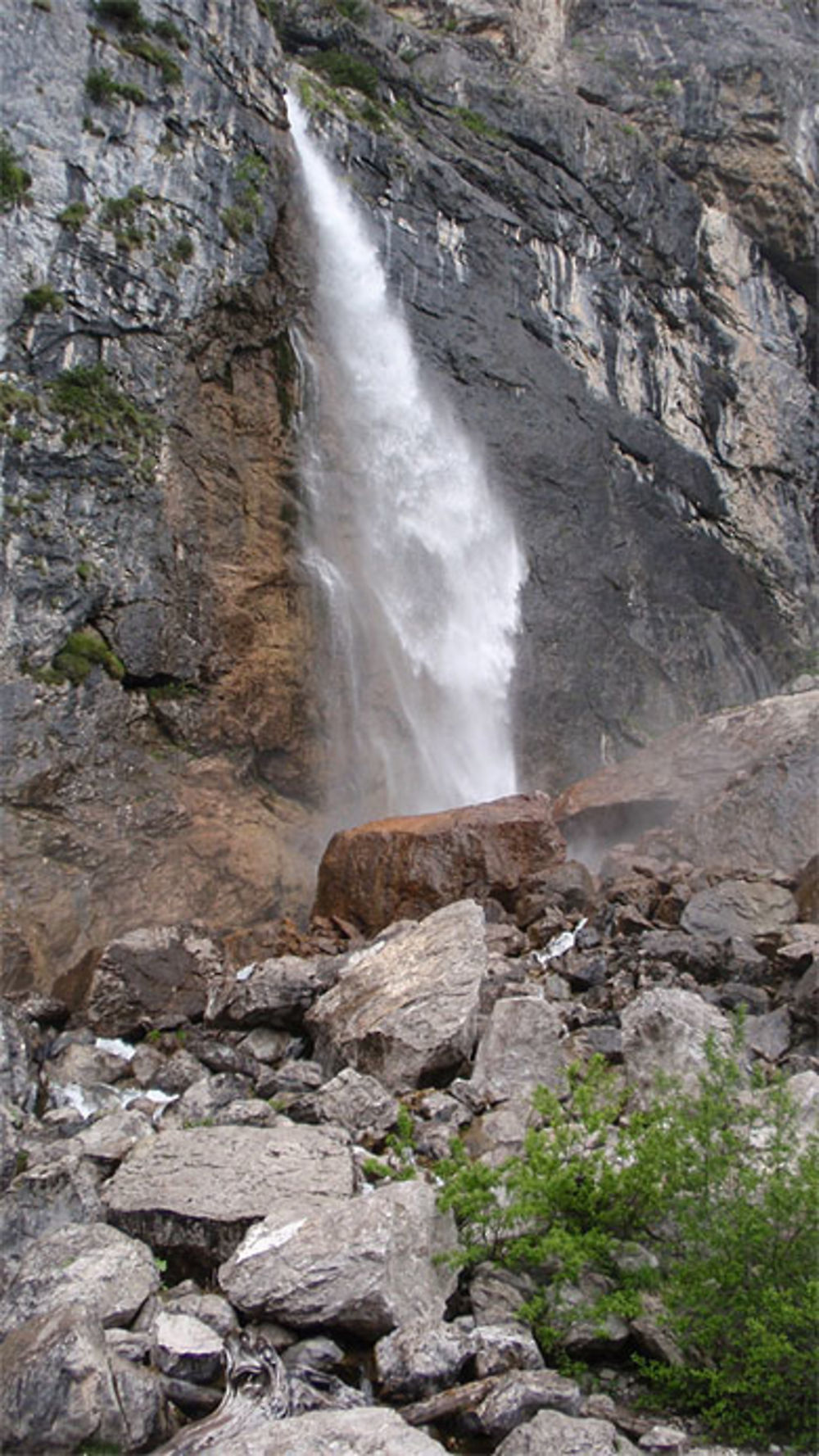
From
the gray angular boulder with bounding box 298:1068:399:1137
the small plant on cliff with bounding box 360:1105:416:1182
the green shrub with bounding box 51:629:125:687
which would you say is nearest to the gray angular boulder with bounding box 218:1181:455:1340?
the small plant on cliff with bounding box 360:1105:416:1182

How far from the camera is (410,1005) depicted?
926 cm

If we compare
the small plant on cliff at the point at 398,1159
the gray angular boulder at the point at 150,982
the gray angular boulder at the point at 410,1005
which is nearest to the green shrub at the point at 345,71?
the gray angular boulder at the point at 150,982

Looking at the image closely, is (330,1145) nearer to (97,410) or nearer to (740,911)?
(740,911)

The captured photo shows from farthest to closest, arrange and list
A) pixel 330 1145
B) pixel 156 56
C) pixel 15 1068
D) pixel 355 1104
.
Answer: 1. pixel 156 56
2. pixel 15 1068
3. pixel 355 1104
4. pixel 330 1145

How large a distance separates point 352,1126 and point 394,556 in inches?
574

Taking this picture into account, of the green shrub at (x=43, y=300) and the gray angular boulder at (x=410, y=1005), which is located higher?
the green shrub at (x=43, y=300)

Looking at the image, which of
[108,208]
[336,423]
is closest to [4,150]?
[108,208]

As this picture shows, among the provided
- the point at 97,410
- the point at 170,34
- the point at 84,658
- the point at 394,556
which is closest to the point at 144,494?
the point at 97,410

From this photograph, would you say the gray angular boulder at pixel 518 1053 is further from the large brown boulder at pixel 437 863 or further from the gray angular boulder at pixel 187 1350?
the large brown boulder at pixel 437 863

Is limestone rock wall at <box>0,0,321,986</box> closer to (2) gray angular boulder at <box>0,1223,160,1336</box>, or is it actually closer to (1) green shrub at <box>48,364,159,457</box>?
(1) green shrub at <box>48,364,159,457</box>

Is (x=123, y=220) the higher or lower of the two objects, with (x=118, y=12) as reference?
lower

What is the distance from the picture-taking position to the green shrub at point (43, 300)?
17.0m

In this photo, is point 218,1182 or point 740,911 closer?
point 218,1182

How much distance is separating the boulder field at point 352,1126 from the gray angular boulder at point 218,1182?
20 millimetres
